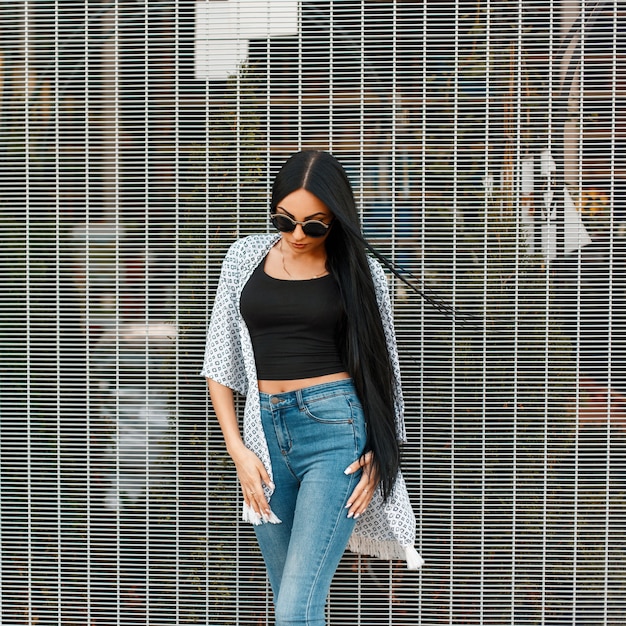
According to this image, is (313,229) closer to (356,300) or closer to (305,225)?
(305,225)

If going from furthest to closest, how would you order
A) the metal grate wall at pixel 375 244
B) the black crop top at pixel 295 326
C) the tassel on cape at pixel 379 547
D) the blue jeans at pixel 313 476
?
the metal grate wall at pixel 375 244 → the tassel on cape at pixel 379 547 → the black crop top at pixel 295 326 → the blue jeans at pixel 313 476

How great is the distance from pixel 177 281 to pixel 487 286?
1.49 metres

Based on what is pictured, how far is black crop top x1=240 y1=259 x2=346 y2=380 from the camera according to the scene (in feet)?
8.36

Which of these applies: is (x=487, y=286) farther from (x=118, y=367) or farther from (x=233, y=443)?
(x=118, y=367)

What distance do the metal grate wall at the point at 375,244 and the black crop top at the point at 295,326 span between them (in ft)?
3.06

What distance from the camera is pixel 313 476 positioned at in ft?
8.21

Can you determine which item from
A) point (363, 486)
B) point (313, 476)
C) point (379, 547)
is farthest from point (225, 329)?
point (379, 547)

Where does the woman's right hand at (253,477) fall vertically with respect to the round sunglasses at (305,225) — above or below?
below

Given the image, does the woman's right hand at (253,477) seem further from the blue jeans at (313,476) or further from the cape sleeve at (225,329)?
the cape sleeve at (225,329)

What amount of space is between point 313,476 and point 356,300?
63 cm

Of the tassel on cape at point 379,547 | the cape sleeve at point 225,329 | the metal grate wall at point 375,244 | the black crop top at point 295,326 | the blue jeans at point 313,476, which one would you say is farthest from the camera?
the metal grate wall at point 375,244

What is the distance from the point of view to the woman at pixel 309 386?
2480 mm

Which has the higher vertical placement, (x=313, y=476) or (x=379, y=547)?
(x=313, y=476)

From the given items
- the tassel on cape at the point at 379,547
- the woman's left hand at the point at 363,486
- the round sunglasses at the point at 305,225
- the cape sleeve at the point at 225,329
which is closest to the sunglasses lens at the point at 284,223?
the round sunglasses at the point at 305,225
